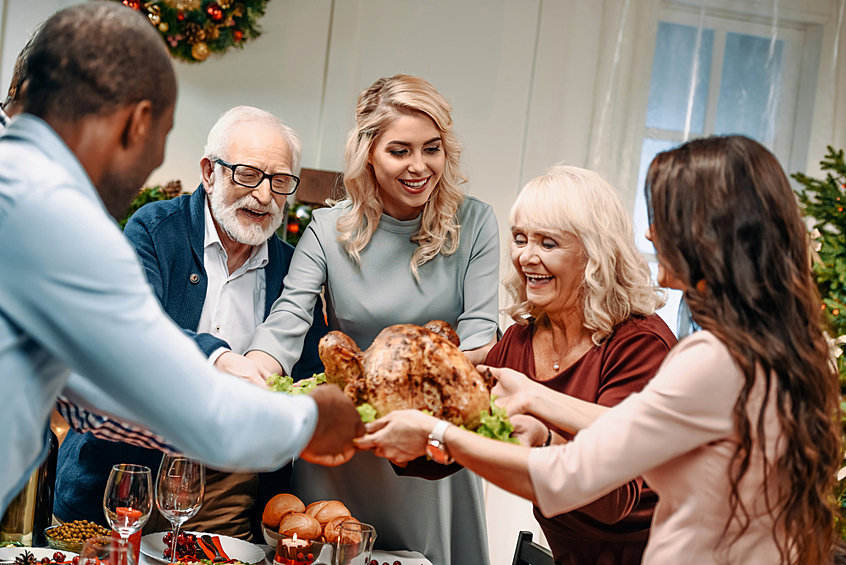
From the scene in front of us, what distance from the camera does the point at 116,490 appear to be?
4.91ft

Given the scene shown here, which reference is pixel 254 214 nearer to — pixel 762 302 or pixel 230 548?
pixel 230 548

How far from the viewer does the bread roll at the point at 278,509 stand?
5.86 ft

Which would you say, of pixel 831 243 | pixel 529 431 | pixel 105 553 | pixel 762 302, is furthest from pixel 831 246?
pixel 105 553

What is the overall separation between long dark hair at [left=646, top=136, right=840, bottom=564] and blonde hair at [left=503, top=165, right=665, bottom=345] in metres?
0.66

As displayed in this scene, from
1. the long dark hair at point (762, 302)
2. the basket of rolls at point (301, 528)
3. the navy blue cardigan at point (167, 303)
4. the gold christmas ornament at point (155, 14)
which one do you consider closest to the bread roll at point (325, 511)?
the basket of rolls at point (301, 528)

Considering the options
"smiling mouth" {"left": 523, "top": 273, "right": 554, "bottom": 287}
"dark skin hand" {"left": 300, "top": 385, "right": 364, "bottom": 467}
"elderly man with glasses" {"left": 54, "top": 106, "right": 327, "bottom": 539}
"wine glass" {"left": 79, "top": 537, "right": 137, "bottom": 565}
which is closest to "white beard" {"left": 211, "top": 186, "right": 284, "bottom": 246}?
"elderly man with glasses" {"left": 54, "top": 106, "right": 327, "bottom": 539}

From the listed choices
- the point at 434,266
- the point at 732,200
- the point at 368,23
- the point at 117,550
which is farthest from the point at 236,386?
the point at 368,23

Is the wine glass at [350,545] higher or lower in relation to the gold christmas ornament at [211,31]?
lower

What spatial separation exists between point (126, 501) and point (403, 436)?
57 centimetres

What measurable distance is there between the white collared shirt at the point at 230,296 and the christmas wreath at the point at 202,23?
66.9 inches

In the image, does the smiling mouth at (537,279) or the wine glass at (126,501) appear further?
the smiling mouth at (537,279)

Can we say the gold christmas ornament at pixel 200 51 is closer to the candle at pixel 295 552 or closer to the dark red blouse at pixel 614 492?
the dark red blouse at pixel 614 492

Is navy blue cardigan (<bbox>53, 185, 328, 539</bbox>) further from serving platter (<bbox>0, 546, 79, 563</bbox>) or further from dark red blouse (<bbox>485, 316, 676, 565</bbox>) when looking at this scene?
dark red blouse (<bbox>485, 316, 676, 565</bbox>)

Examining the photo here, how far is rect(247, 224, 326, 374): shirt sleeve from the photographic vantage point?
2131 millimetres
